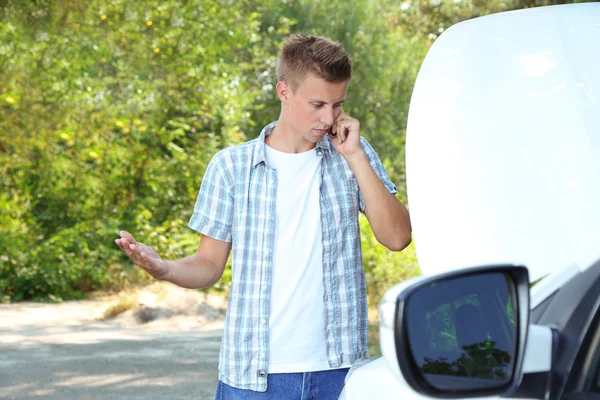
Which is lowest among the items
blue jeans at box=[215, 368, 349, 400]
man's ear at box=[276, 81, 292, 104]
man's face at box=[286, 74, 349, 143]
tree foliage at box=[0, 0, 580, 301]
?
blue jeans at box=[215, 368, 349, 400]

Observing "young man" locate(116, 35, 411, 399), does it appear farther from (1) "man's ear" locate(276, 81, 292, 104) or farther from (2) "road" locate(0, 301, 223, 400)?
(2) "road" locate(0, 301, 223, 400)

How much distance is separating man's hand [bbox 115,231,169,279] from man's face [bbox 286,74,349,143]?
0.57 m

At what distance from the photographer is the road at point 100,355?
752 centimetres

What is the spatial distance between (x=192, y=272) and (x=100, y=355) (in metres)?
6.35

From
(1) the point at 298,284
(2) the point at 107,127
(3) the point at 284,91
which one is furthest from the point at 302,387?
(2) the point at 107,127

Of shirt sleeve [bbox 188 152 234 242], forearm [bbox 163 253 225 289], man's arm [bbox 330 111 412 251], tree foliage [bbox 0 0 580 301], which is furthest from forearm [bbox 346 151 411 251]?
tree foliage [bbox 0 0 580 301]

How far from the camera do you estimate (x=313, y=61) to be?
284cm

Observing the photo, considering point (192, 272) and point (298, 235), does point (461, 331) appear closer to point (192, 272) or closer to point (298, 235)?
point (298, 235)

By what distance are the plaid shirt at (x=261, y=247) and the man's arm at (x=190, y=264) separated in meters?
0.06

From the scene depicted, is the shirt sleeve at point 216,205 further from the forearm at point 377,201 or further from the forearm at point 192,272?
the forearm at point 377,201

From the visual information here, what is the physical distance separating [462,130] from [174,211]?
40.4 ft


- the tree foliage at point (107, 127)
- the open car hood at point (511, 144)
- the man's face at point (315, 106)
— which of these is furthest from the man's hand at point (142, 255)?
the tree foliage at point (107, 127)

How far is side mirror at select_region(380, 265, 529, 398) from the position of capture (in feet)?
4.65

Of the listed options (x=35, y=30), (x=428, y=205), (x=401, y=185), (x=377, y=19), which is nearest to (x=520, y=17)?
(x=428, y=205)
